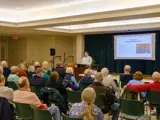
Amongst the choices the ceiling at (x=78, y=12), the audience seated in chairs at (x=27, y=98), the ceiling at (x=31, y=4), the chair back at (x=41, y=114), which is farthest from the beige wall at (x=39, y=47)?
the chair back at (x=41, y=114)

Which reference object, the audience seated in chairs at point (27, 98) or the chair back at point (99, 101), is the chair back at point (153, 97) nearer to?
the chair back at point (99, 101)

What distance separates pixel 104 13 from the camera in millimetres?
6988

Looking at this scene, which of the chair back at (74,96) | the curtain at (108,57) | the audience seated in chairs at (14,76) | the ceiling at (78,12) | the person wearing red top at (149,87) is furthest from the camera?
the curtain at (108,57)

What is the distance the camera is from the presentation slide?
35.0 ft

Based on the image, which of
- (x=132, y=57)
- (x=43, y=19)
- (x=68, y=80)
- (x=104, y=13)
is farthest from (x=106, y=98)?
(x=132, y=57)

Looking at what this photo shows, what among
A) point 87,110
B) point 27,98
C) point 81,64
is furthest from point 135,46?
point 87,110

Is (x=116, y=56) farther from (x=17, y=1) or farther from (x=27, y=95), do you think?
(x=27, y=95)

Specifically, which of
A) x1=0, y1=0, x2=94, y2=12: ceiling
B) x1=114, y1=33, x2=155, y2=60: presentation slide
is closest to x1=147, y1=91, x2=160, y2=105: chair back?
x1=0, y1=0, x2=94, y2=12: ceiling

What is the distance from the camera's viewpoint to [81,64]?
10.6 meters

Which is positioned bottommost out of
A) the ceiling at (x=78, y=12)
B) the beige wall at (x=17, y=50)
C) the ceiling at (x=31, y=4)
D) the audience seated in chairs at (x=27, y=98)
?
the audience seated in chairs at (x=27, y=98)

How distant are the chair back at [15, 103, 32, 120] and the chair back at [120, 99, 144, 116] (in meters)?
1.56

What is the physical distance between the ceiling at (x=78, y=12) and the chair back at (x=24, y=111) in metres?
4.27

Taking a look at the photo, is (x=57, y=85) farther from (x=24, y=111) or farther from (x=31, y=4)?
(x=31, y=4)

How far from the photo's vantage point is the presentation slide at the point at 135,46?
35.0ft
